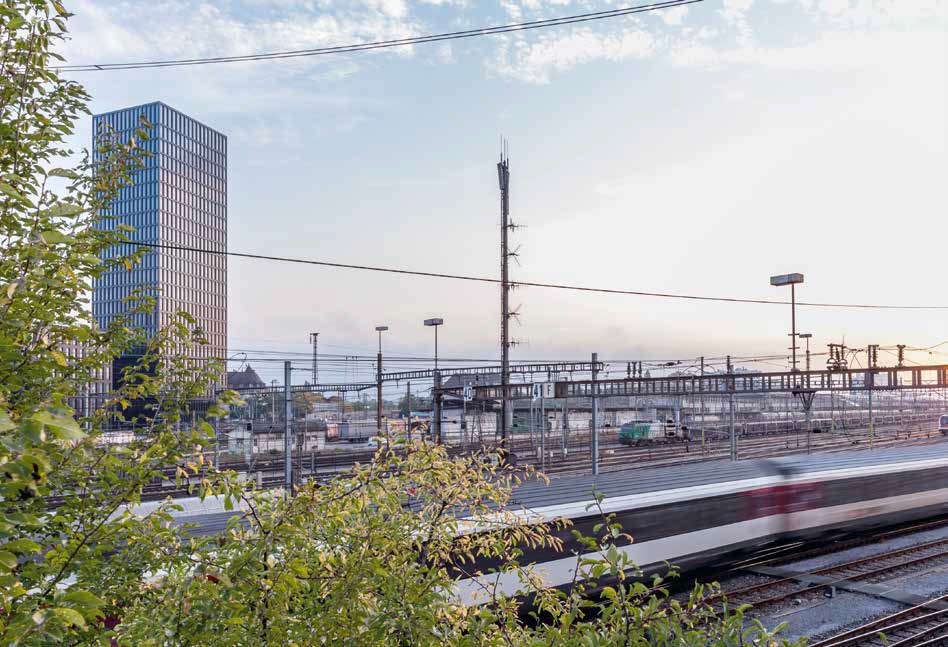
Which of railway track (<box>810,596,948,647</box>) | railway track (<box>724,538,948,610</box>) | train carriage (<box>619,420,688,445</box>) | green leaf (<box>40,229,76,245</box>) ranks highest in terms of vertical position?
green leaf (<box>40,229,76,245</box>)

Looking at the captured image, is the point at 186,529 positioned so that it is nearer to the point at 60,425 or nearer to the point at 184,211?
the point at 60,425

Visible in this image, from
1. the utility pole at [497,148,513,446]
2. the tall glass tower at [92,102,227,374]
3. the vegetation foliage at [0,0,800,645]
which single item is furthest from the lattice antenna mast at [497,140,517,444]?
the tall glass tower at [92,102,227,374]

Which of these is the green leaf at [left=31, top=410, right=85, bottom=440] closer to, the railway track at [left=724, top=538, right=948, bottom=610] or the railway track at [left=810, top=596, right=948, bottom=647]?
the railway track at [left=810, top=596, right=948, bottom=647]

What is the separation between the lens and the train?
9.93 m

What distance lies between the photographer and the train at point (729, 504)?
9930mm

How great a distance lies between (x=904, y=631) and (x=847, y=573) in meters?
3.39

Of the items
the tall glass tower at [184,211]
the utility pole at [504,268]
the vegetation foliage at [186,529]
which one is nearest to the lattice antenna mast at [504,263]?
the utility pole at [504,268]

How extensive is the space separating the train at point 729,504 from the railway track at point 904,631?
215 cm

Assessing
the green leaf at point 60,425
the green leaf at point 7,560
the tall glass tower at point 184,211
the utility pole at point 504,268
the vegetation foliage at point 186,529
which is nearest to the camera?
the green leaf at point 60,425

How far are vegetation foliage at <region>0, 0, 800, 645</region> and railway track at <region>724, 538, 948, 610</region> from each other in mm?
9307

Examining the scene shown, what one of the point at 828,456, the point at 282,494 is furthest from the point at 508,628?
the point at 828,456

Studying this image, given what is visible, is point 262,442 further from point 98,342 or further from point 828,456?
point 98,342

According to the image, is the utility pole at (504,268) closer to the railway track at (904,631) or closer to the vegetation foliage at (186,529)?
the railway track at (904,631)

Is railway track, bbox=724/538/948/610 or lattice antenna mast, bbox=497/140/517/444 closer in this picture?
railway track, bbox=724/538/948/610
